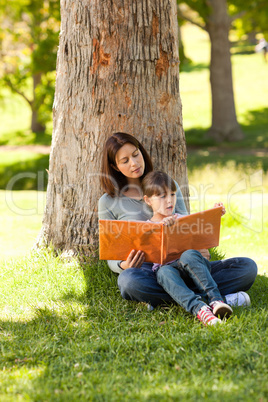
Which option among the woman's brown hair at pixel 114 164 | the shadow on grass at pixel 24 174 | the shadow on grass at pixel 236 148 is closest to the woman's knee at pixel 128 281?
the woman's brown hair at pixel 114 164

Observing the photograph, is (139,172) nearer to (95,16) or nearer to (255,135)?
(95,16)

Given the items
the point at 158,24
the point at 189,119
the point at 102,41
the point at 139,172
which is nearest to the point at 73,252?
the point at 139,172

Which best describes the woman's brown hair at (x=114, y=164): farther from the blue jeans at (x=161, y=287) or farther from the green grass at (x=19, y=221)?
the green grass at (x=19, y=221)

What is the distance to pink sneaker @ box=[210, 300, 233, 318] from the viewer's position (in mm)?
3164

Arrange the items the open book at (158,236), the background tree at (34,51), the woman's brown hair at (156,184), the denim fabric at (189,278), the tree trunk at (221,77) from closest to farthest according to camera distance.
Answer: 1. the denim fabric at (189,278)
2. the open book at (158,236)
3. the woman's brown hair at (156,184)
4. the background tree at (34,51)
5. the tree trunk at (221,77)

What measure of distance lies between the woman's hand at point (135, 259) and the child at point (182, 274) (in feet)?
0.48

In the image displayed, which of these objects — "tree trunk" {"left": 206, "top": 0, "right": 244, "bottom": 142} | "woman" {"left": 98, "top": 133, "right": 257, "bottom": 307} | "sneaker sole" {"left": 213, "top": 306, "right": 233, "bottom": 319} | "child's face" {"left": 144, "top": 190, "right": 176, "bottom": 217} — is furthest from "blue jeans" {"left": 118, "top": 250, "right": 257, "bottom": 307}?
"tree trunk" {"left": 206, "top": 0, "right": 244, "bottom": 142}

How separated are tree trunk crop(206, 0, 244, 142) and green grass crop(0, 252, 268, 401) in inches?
468

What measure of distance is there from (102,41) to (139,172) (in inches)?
47.6

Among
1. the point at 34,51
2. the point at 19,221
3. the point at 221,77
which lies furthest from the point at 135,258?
the point at 221,77

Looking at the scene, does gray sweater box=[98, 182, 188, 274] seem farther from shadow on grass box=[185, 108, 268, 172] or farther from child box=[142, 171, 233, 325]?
shadow on grass box=[185, 108, 268, 172]

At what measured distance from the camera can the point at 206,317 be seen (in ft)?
10.2

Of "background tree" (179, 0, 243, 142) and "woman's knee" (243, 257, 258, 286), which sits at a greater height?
"background tree" (179, 0, 243, 142)

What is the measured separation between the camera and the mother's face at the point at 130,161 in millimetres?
3752
